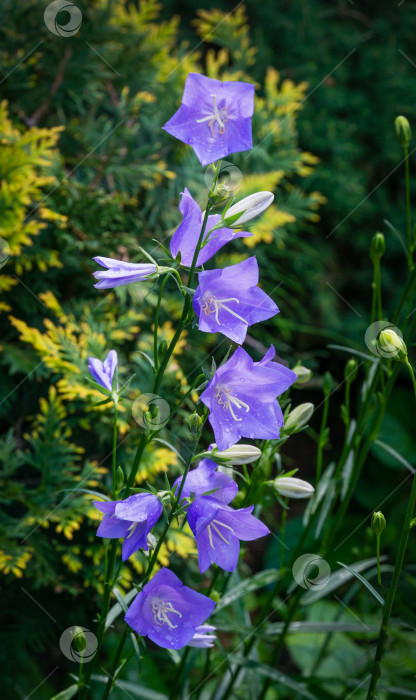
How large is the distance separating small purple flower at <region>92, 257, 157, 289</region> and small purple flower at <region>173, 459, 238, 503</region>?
24 centimetres

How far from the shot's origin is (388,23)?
278 cm

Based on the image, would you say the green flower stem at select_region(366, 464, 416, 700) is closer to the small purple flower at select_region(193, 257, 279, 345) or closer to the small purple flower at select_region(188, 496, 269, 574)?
the small purple flower at select_region(188, 496, 269, 574)

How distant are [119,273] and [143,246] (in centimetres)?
110

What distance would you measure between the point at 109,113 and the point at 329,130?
2.87ft

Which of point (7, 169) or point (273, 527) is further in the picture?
point (273, 527)

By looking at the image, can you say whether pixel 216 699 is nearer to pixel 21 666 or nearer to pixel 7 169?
pixel 21 666

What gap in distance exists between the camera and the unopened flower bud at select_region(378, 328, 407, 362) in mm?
822

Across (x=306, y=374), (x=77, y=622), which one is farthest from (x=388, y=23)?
(x=77, y=622)

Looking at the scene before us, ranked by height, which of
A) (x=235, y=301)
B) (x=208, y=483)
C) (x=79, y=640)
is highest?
(x=235, y=301)

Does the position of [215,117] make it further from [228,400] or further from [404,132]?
[404,132]

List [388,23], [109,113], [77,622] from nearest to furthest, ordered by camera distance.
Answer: [77,622]
[109,113]
[388,23]

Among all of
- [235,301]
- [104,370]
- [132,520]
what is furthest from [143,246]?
[132,520]

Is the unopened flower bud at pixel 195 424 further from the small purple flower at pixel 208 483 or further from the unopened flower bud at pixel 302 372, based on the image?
the unopened flower bud at pixel 302 372

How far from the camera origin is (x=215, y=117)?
75 centimetres
